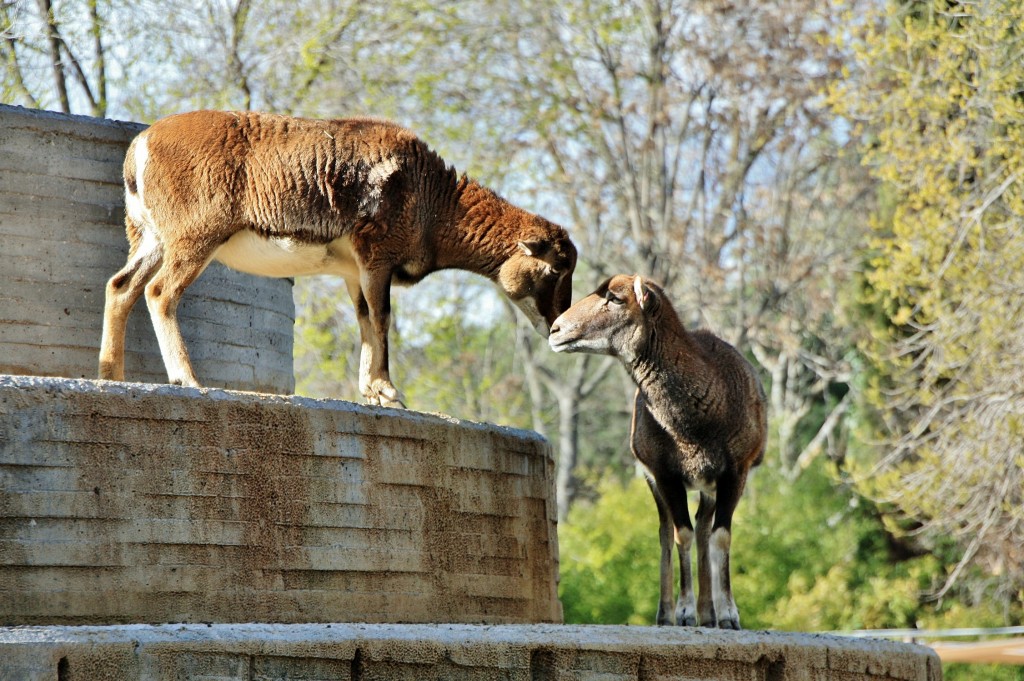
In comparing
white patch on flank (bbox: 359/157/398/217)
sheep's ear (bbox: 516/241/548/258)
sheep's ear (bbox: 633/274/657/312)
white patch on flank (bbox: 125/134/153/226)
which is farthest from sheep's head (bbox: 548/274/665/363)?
white patch on flank (bbox: 125/134/153/226)

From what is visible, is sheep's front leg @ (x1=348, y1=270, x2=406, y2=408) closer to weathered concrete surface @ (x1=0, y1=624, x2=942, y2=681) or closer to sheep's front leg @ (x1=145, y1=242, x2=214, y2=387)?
sheep's front leg @ (x1=145, y1=242, x2=214, y2=387)

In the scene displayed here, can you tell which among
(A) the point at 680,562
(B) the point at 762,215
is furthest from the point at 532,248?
(B) the point at 762,215

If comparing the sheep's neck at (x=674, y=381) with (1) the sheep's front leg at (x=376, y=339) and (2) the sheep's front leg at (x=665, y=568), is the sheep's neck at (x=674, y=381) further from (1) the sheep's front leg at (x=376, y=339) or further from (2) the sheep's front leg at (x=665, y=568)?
(1) the sheep's front leg at (x=376, y=339)

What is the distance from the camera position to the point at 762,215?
3259 centimetres

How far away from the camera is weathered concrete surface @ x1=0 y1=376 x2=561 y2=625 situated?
6551 mm

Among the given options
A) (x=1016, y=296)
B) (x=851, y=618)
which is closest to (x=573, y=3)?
(x=851, y=618)

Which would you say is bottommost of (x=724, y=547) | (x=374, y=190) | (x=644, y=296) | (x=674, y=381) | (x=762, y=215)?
(x=724, y=547)

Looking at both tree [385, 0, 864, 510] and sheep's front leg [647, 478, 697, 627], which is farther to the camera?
tree [385, 0, 864, 510]

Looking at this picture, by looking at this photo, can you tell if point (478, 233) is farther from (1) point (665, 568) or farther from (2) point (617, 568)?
(2) point (617, 568)

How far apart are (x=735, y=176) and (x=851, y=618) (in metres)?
9.56

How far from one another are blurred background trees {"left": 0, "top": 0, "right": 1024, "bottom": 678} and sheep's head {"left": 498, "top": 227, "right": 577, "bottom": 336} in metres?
7.04

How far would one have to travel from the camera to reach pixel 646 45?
99.3 ft

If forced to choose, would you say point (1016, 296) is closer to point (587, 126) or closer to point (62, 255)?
point (62, 255)

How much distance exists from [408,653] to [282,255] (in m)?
2.86
